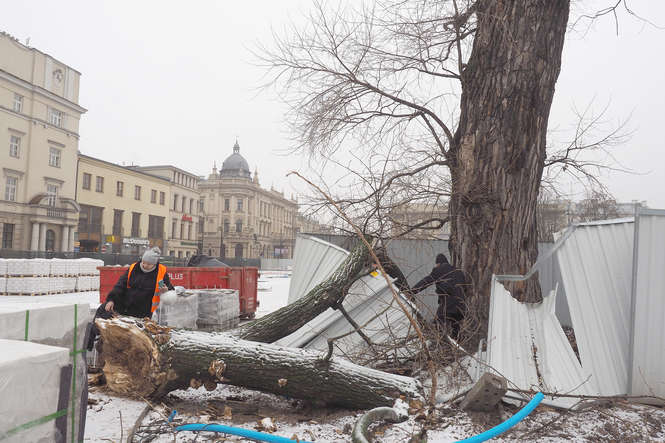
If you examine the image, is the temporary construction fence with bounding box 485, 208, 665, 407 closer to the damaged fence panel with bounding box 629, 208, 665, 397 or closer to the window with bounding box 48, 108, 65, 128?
the damaged fence panel with bounding box 629, 208, 665, 397

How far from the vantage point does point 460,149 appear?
591 cm

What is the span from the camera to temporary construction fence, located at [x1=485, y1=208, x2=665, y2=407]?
3463 millimetres

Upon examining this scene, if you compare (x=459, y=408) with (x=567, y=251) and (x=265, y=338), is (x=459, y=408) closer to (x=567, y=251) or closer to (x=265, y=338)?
(x=567, y=251)

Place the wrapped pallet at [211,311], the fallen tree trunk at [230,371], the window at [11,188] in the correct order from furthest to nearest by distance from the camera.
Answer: the window at [11,188], the wrapped pallet at [211,311], the fallen tree trunk at [230,371]

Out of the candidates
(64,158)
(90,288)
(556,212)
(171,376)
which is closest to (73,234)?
(64,158)

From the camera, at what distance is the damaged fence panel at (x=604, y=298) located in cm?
355

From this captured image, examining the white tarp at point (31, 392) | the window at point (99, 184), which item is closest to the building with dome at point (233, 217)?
the window at point (99, 184)

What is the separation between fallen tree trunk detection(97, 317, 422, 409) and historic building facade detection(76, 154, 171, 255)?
39302 mm

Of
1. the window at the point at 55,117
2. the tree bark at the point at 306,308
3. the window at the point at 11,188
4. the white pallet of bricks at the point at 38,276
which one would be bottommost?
the white pallet of bricks at the point at 38,276

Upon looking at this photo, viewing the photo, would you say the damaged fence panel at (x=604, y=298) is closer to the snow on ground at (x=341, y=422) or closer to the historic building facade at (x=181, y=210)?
the snow on ground at (x=341, y=422)

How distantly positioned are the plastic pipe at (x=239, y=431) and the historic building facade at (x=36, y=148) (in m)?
34.2

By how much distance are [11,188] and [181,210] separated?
25.2 meters

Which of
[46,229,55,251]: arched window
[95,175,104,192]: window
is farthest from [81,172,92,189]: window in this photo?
[46,229,55,251]: arched window

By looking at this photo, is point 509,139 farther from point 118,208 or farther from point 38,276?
point 118,208
